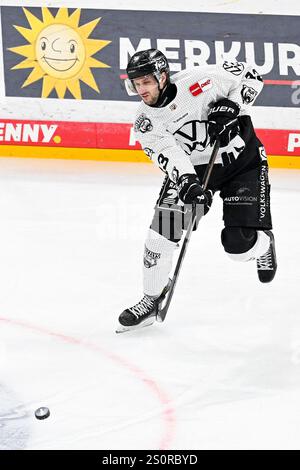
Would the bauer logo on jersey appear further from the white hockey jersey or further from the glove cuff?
the glove cuff

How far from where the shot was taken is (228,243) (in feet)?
13.7

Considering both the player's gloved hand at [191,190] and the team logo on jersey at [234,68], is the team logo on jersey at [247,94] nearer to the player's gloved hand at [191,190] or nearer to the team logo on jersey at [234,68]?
the team logo on jersey at [234,68]

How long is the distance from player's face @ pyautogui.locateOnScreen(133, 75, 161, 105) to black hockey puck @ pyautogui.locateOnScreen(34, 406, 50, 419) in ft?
4.69

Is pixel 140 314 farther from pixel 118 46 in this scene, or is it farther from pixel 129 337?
pixel 118 46

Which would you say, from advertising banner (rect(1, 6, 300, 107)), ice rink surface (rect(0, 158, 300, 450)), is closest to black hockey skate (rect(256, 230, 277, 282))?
ice rink surface (rect(0, 158, 300, 450))

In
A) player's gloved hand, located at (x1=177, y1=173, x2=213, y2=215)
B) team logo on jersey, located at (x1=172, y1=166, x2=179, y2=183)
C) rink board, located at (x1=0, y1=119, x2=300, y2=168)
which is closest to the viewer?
player's gloved hand, located at (x1=177, y1=173, x2=213, y2=215)

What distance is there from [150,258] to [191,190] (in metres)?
0.47

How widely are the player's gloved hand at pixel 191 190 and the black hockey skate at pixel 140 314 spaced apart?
1.98 feet

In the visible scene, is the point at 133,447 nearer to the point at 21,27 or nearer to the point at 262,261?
the point at 262,261

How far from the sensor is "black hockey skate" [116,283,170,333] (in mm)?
4113

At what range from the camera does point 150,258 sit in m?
4.10

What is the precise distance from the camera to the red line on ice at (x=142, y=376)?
10.0 feet

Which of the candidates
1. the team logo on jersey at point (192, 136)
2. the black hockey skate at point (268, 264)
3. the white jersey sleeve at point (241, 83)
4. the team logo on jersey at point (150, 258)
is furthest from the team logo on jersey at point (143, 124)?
the black hockey skate at point (268, 264)

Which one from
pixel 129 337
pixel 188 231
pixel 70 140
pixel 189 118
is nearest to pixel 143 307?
pixel 129 337
